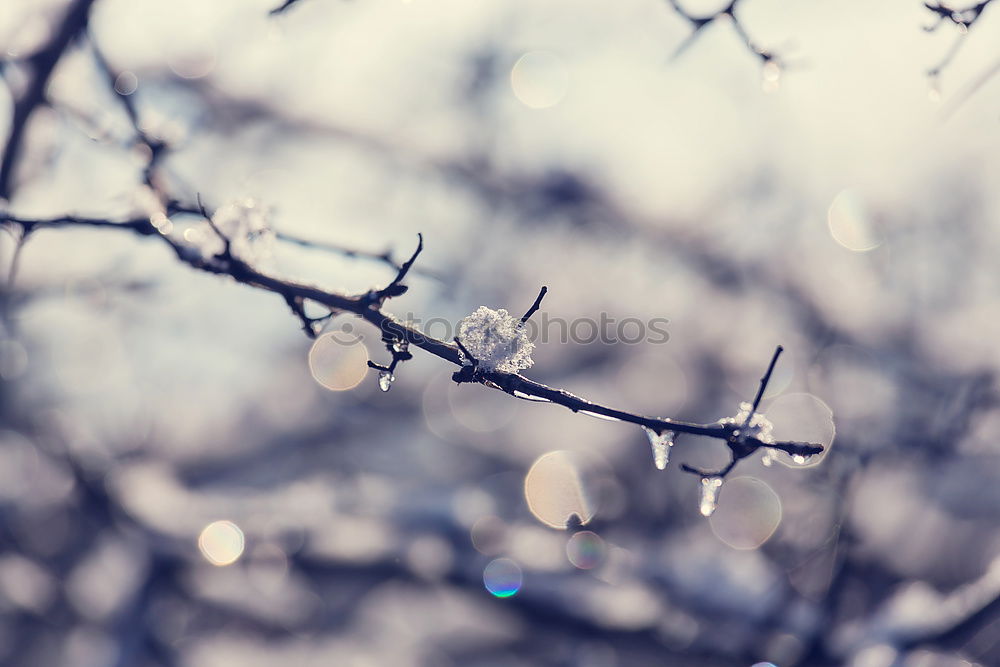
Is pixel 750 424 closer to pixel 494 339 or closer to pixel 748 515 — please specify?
pixel 494 339

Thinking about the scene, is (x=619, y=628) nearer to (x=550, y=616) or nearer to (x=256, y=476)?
(x=550, y=616)

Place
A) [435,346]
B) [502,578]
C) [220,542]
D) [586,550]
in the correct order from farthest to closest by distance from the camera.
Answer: [220,542] < [586,550] < [502,578] < [435,346]

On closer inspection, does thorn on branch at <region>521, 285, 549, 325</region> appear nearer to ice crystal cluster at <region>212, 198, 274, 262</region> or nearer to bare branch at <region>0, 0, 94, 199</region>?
ice crystal cluster at <region>212, 198, 274, 262</region>

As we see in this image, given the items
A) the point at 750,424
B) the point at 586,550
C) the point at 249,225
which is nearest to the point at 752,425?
the point at 750,424

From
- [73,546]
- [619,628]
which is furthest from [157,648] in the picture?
[619,628]

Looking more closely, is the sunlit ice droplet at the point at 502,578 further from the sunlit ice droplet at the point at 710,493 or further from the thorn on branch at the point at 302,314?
the thorn on branch at the point at 302,314

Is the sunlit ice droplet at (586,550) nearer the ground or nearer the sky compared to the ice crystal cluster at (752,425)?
nearer the sky

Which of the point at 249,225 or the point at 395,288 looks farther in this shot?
the point at 249,225

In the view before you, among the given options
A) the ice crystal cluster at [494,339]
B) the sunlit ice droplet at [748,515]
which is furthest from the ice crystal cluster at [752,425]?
the sunlit ice droplet at [748,515]
